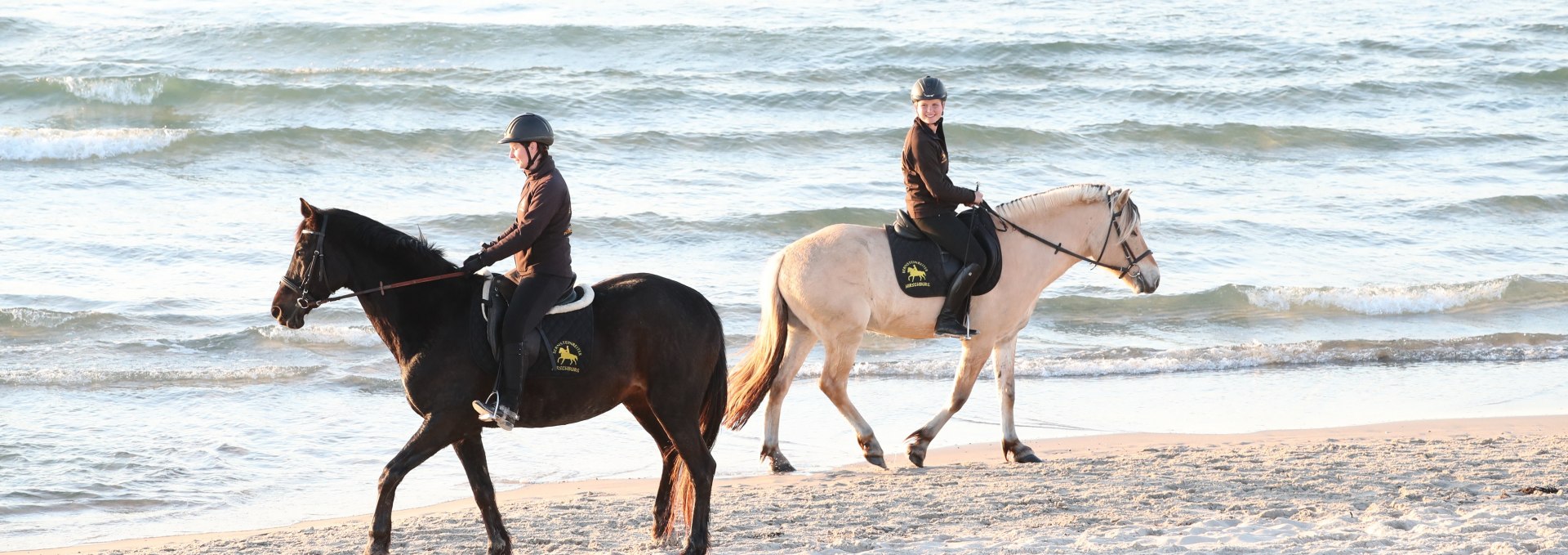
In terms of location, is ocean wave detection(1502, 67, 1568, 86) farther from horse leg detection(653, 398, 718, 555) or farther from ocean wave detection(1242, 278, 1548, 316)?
horse leg detection(653, 398, 718, 555)

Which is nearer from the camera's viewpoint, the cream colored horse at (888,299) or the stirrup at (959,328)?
the cream colored horse at (888,299)

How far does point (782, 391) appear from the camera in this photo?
845cm

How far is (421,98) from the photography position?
2358cm

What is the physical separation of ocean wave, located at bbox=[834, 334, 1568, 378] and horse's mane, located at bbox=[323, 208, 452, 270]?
5598 millimetres

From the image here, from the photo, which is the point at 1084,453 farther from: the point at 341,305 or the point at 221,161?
the point at 221,161

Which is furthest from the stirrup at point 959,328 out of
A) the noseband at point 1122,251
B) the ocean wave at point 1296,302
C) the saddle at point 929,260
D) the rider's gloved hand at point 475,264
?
→ the ocean wave at point 1296,302

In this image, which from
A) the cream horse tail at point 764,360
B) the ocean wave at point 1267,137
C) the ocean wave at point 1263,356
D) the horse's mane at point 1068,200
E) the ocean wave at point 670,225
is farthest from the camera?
the ocean wave at point 1267,137

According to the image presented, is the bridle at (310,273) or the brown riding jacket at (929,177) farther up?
the brown riding jacket at (929,177)

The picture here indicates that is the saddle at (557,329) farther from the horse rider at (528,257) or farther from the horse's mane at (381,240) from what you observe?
the horse's mane at (381,240)

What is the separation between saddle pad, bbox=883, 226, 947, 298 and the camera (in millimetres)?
8383

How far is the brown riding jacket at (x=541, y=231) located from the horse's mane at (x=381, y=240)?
262mm

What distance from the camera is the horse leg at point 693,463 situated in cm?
615

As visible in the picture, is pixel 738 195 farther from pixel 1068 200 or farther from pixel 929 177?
pixel 929 177

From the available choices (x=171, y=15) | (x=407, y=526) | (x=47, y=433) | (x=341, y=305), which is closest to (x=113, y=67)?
(x=171, y=15)
